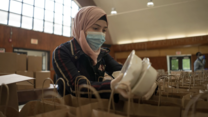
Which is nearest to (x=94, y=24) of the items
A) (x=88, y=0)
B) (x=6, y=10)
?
(x=6, y=10)

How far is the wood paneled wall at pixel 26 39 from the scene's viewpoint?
5.24 m

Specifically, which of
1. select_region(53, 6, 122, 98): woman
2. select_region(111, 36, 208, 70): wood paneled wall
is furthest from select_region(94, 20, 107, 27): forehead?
select_region(111, 36, 208, 70): wood paneled wall

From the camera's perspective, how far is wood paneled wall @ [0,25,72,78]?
524cm

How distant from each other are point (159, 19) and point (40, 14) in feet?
19.1

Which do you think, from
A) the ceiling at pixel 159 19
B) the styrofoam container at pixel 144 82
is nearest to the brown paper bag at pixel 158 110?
the styrofoam container at pixel 144 82

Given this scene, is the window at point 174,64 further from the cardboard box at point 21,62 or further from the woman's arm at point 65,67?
the woman's arm at point 65,67

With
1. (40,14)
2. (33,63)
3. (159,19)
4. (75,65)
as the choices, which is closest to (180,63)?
(159,19)

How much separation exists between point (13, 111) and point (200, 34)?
28.6 feet

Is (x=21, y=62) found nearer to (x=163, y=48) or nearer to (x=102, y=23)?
(x=102, y=23)

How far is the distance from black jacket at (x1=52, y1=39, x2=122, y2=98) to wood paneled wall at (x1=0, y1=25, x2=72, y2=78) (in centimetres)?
536

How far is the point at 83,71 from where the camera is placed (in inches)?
39.8

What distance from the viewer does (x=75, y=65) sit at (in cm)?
101

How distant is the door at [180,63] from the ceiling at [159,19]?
1.20 meters

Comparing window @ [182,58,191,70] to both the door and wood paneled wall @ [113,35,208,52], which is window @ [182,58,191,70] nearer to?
the door
